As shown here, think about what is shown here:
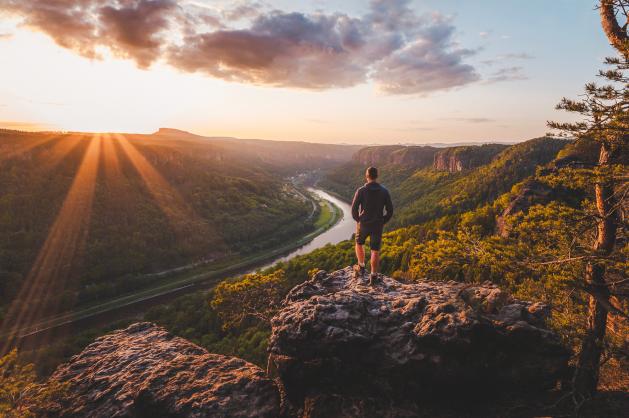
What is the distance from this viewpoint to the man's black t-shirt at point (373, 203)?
1019cm

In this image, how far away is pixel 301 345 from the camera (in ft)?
28.1

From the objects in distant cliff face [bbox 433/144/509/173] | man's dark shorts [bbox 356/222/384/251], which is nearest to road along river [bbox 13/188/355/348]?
man's dark shorts [bbox 356/222/384/251]

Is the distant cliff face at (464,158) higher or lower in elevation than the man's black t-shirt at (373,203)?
higher

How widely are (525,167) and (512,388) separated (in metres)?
118

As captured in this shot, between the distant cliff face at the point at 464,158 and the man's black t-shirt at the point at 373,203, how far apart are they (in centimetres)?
16235

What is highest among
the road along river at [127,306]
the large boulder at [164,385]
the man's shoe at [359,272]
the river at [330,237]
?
the man's shoe at [359,272]

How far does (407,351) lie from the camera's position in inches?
310

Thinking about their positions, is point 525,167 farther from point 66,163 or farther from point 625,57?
point 66,163

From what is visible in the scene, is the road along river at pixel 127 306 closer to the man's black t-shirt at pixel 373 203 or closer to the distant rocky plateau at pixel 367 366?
the distant rocky plateau at pixel 367 366

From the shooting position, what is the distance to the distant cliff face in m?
156

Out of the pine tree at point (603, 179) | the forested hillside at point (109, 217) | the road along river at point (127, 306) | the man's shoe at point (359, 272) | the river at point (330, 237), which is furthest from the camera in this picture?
the river at point (330, 237)

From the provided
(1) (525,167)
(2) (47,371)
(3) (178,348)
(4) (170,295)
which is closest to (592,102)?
(3) (178,348)

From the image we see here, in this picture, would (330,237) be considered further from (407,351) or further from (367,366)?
(407,351)

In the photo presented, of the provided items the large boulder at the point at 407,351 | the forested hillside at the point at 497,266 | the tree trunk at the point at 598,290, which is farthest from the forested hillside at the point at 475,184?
the large boulder at the point at 407,351
